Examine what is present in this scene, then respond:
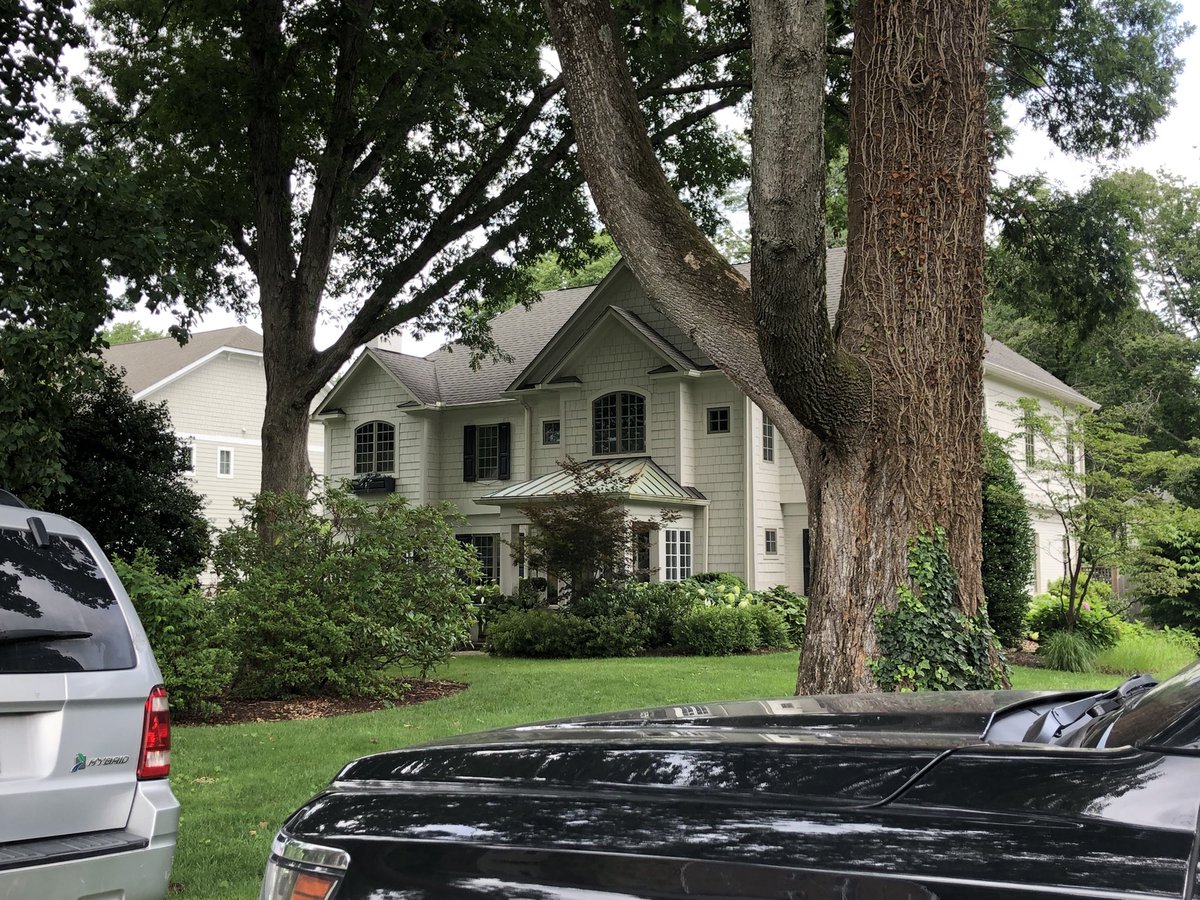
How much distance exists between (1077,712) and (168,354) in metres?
41.8

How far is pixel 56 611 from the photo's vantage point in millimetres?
3941

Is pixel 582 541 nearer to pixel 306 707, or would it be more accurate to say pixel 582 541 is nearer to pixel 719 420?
pixel 719 420

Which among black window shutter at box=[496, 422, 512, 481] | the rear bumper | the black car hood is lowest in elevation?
the rear bumper

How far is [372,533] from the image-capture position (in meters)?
13.8

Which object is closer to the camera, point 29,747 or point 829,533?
point 29,747

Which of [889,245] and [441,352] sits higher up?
[441,352]

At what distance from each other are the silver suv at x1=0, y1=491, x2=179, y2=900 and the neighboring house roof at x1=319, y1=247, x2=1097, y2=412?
20676mm

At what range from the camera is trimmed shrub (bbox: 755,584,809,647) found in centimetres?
2096

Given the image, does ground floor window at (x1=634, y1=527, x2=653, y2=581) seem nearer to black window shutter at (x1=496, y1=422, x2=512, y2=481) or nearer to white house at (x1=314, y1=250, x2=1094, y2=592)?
white house at (x1=314, y1=250, x2=1094, y2=592)

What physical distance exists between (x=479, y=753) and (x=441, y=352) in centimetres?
3112

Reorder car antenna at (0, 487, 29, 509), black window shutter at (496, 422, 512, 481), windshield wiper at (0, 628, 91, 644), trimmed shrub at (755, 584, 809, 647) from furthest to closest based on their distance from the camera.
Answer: black window shutter at (496, 422, 512, 481), trimmed shrub at (755, 584, 809, 647), car antenna at (0, 487, 29, 509), windshield wiper at (0, 628, 91, 644)

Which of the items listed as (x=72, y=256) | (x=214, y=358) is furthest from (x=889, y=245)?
(x=214, y=358)

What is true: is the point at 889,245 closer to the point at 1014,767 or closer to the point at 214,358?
the point at 1014,767

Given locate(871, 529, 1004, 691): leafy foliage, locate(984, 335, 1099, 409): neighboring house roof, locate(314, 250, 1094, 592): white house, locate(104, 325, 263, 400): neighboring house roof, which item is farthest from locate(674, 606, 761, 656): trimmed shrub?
locate(104, 325, 263, 400): neighboring house roof
